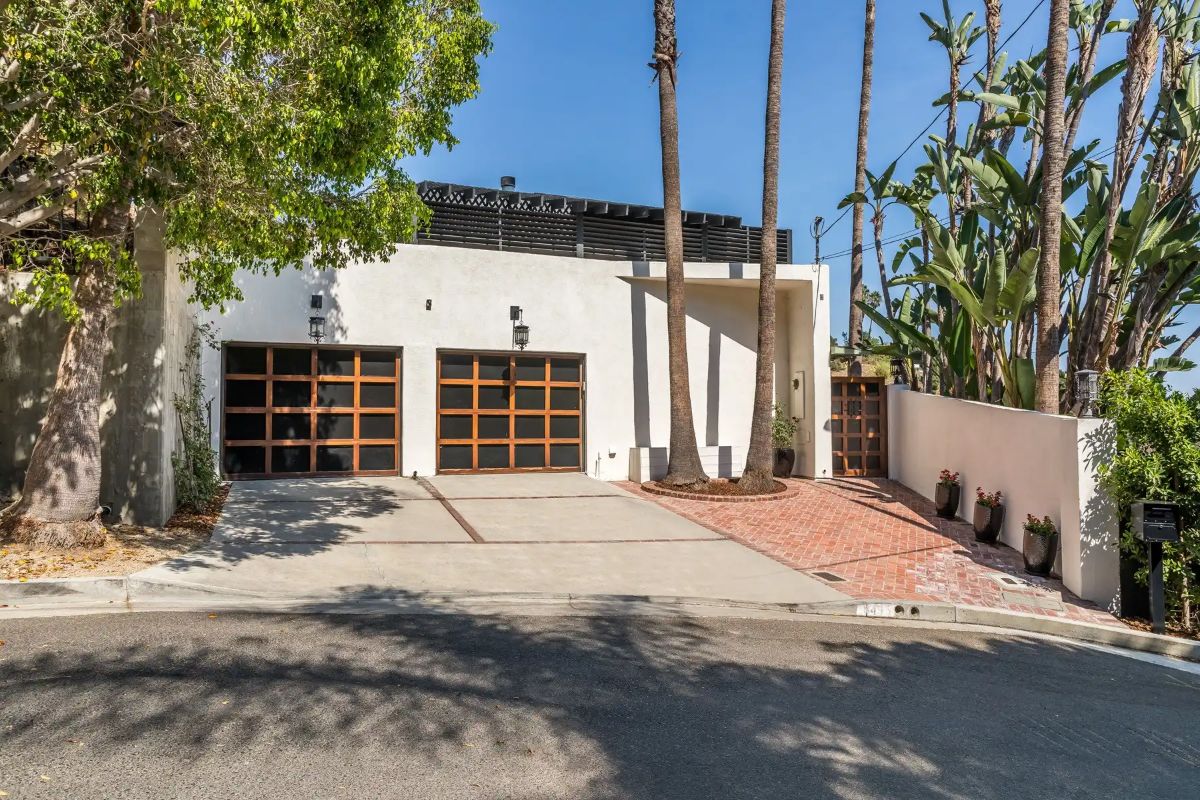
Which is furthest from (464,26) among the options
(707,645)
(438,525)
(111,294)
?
(707,645)

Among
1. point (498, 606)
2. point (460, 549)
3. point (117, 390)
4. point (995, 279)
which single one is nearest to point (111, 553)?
point (117, 390)

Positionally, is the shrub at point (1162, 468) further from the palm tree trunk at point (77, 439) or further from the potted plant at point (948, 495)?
the palm tree trunk at point (77, 439)

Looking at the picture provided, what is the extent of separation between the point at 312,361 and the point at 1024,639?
1079cm

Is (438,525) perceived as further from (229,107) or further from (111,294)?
(229,107)

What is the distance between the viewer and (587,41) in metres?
16.3

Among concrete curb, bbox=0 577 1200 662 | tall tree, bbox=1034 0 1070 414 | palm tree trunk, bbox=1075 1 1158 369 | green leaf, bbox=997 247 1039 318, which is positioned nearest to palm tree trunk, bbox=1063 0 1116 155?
palm tree trunk, bbox=1075 1 1158 369

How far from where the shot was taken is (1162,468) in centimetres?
763

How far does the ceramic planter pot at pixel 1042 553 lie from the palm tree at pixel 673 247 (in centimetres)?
553

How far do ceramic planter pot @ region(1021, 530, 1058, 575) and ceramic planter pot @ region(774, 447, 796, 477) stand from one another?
6.67m

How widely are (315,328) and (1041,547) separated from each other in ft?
35.2

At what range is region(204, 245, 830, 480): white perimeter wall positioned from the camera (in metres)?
12.8

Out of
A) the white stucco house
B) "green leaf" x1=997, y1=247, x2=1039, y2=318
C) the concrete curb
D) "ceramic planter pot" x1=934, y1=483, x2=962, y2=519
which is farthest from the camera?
the white stucco house

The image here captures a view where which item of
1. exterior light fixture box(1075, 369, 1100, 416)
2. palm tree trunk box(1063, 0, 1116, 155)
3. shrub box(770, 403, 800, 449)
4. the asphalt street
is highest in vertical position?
palm tree trunk box(1063, 0, 1116, 155)

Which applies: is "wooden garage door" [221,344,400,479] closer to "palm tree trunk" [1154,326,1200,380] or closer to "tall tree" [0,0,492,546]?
"tall tree" [0,0,492,546]
